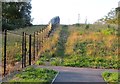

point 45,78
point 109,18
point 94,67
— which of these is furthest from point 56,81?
point 94,67

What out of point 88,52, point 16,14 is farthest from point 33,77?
point 16,14

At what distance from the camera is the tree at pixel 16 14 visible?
176 feet

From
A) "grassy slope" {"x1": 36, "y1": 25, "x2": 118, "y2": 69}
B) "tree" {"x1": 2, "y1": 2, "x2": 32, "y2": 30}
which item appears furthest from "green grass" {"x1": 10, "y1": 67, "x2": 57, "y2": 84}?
"tree" {"x1": 2, "y1": 2, "x2": 32, "y2": 30}

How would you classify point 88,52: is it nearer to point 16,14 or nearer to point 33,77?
point 33,77

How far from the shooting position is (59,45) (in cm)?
3350

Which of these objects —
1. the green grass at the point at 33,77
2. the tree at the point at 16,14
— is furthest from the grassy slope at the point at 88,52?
the tree at the point at 16,14

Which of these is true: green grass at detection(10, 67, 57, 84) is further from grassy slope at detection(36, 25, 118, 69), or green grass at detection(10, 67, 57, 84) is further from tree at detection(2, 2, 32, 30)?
tree at detection(2, 2, 32, 30)

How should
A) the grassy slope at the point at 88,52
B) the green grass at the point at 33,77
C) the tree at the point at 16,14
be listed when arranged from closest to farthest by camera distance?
the green grass at the point at 33,77 → the grassy slope at the point at 88,52 → the tree at the point at 16,14

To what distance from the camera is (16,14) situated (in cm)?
5753

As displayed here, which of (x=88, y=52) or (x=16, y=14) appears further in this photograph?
(x=16, y=14)

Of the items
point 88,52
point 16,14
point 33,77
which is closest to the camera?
point 33,77

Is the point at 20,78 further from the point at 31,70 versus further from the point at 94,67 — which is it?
the point at 94,67

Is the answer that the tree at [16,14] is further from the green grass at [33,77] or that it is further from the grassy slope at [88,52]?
the green grass at [33,77]

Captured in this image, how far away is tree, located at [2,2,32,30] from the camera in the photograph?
5373cm
